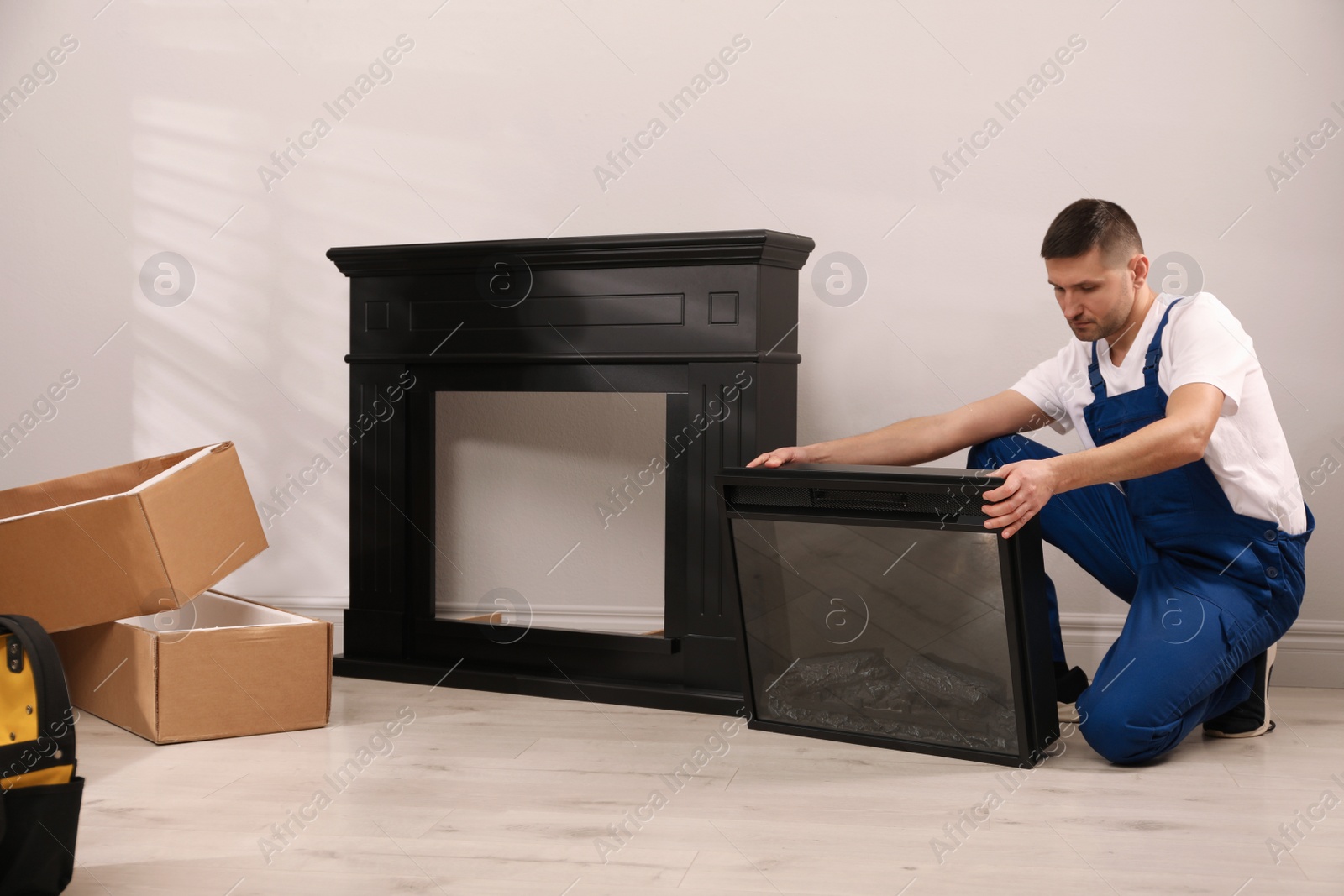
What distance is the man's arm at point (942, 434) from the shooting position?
2.22 meters

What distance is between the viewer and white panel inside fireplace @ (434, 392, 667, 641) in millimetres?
2797

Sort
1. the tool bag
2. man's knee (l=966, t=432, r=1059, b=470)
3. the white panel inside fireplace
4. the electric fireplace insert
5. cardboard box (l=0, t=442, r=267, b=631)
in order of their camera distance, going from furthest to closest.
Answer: the white panel inside fireplace → man's knee (l=966, t=432, r=1059, b=470) → cardboard box (l=0, t=442, r=267, b=631) → the electric fireplace insert → the tool bag

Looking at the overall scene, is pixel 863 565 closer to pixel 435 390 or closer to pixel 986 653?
pixel 986 653

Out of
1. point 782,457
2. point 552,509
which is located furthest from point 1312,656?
point 552,509

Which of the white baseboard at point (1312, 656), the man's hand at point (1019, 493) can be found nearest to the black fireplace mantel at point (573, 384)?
the man's hand at point (1019, 493)

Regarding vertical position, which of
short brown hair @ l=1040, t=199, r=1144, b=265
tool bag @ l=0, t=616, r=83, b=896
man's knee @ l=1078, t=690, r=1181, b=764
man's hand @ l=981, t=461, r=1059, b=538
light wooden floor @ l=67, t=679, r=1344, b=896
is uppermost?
short brown hair @ l=1040, t=199, r=1144, b=265

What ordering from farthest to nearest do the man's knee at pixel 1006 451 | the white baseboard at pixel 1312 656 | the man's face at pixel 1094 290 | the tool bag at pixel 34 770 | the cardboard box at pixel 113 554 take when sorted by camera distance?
the white baseboard at pixel 1312 656 < the man's knee at pixel 1006 451 < the cardboard box at pixel 113 554 < the man's face at pixel 1094 290 < the tool bag at pixel 34 770

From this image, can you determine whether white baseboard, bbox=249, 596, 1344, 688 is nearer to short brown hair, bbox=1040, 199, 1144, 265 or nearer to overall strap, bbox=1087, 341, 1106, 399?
overall strap, bbox=1087, 341, 1106, 399

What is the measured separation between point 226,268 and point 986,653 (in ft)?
7.21

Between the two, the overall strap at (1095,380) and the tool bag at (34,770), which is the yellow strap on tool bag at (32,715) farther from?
the overall strap at (1095,380)

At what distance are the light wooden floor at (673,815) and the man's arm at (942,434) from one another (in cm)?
59

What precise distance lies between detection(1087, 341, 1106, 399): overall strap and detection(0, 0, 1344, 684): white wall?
1.71 feet

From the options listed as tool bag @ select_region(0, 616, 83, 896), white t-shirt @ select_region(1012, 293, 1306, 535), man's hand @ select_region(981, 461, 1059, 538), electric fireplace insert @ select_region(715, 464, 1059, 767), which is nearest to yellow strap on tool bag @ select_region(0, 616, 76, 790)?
tool bag @ select_region(0, 616, 83, 896)

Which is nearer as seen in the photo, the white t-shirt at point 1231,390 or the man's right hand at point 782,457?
the white t-shirt at point 1231,390
